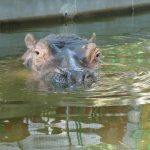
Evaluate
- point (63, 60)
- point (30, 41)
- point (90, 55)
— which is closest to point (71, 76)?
point (63, 60)

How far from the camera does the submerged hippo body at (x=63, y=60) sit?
5.32 m

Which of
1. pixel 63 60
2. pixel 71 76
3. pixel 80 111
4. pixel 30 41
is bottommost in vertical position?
pixel 80 111

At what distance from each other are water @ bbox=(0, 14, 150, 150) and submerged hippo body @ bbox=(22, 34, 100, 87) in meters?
0.14

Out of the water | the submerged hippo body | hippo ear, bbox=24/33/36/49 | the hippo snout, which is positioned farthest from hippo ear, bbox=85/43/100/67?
hippo ear, bbox=24/33/36/49

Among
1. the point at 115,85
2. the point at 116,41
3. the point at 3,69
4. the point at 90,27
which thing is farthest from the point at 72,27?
the point at 115,85

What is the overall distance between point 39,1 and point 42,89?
8.28 meters

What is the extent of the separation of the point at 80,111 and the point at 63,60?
135cm

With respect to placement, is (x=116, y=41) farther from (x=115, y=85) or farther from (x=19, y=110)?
(x=19, y=110)

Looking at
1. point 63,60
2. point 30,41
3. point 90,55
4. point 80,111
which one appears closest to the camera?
point 80,111

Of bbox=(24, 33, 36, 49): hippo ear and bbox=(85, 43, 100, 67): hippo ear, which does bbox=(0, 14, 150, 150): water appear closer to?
bbox=(85, 43, 100, 67): hippo ear

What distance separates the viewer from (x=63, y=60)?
18.6 ft

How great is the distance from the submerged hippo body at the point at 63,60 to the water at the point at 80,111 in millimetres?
143

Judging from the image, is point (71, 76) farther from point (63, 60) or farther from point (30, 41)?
point (30, 41)

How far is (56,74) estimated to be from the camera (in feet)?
17.6
